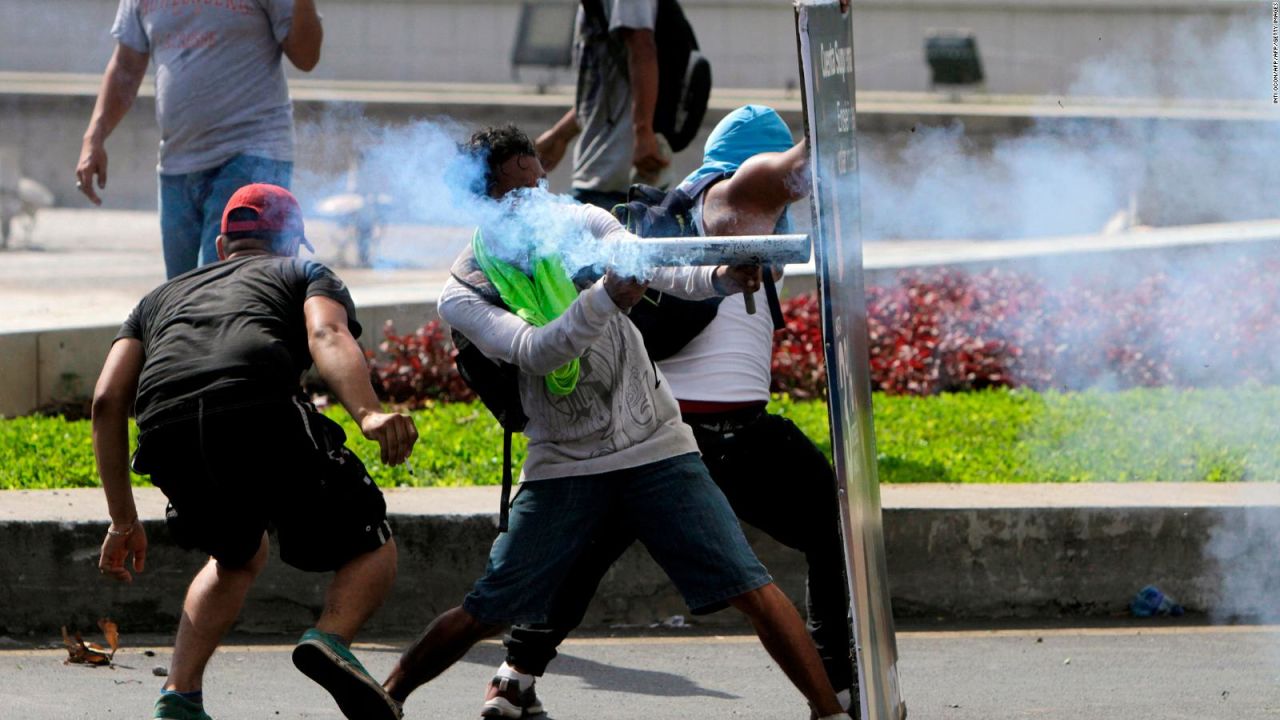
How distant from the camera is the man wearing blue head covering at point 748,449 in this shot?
4.32 m

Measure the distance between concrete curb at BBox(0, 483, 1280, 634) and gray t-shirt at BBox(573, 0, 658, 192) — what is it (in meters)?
1.44

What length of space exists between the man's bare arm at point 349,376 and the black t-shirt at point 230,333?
0.06 m

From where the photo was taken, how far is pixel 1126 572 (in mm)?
5605

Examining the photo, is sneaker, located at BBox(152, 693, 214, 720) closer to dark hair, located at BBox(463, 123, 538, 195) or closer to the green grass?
dark hair, located at BBox(463, 123, 538, 195)

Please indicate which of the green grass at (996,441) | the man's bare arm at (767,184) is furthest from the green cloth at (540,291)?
the green grass at (996,441)

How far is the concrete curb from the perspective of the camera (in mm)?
5406

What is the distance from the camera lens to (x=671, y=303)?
170 inches

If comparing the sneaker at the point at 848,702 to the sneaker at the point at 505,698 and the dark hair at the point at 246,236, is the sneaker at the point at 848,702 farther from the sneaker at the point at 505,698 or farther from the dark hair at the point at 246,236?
the dark hair at the point at 246,236

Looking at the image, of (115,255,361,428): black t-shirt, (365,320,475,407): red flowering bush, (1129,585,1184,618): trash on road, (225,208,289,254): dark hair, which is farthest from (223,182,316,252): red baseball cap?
(365,320,475,407): red flowering bush

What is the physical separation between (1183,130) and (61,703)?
6.41 m

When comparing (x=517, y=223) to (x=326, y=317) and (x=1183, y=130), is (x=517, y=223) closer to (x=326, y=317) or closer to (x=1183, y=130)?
(x=326, y=317)

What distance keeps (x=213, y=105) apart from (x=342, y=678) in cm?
254

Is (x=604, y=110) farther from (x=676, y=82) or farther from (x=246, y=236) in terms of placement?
(x=246, y=236)

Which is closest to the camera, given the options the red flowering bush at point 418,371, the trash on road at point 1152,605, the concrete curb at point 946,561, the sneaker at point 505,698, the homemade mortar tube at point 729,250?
the homemade mortar tube at point 729,250
